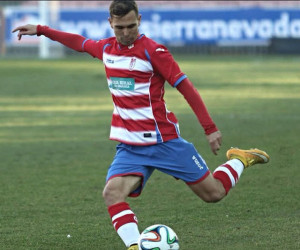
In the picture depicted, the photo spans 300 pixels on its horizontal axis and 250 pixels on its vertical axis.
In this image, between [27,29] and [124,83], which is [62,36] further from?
[124,83]

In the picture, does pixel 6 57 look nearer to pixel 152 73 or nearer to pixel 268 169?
pixel 268 169

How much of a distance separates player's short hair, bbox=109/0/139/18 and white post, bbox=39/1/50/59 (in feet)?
96.7

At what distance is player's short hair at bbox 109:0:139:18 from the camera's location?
583cm

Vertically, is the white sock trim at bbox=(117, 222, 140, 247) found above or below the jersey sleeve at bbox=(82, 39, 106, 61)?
below

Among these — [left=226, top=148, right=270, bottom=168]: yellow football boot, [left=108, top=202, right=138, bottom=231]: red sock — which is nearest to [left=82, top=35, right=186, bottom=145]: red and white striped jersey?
[left=108, top=202, right=138, bottom=231]: red sock

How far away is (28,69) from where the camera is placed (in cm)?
2794

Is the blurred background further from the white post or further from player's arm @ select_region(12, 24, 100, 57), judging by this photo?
player's arm @ select_region(12, 24, 100, 57)

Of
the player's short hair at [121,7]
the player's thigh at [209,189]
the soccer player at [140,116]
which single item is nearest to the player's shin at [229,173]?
the player's thigh at [209,189]

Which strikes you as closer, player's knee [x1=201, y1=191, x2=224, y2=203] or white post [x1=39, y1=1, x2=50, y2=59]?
player's knee [x1=201, y1=191, x2=224, y2=203]

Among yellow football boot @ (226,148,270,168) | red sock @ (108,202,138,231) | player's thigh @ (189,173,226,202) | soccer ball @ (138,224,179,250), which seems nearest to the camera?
soccer ball @ (138,224,179,250)

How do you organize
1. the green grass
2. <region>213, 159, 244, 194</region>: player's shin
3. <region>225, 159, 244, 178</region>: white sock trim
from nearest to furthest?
<region>213, 159, 244, 194</region>: player's shin < the green grass < <region>225, 159, 244, 178</region>: white sock trim

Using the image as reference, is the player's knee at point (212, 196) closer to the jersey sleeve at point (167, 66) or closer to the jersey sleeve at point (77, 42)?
the jersey sleeve at point (167, 66)

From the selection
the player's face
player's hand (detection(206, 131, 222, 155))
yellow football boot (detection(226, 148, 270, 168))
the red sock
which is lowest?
yellow football boot (detection(226, 148, 270, 168))

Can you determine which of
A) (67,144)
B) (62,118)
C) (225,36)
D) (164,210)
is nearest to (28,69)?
(225,36)
